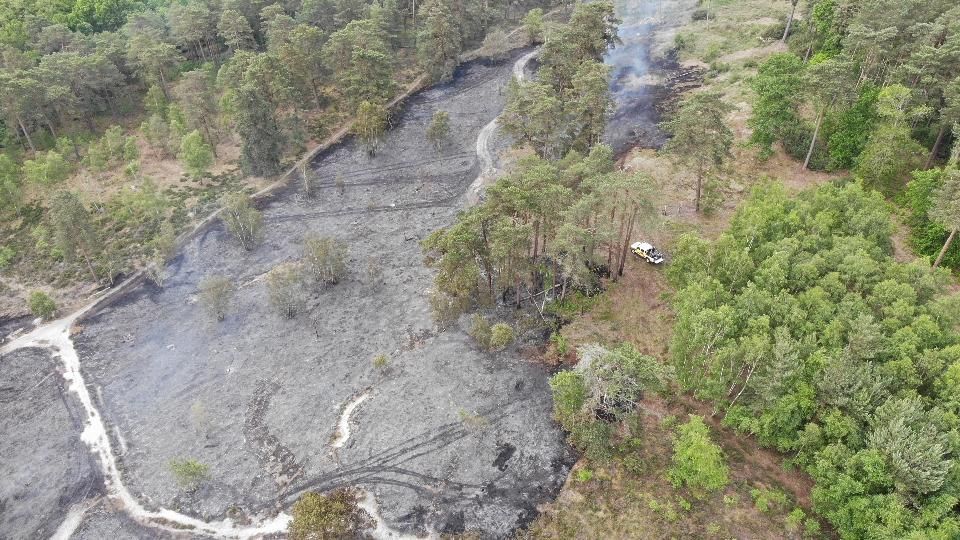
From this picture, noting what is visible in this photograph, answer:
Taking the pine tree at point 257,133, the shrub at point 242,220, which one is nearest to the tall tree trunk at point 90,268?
the shrub at point 242,220

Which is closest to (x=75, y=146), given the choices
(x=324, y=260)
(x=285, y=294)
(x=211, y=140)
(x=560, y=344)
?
(x=211, y=140)

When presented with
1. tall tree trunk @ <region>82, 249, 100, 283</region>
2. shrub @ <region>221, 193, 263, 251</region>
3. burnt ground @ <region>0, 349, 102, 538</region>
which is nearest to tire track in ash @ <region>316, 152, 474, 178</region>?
shrub @ <region>221, 193, 263, 251</region>

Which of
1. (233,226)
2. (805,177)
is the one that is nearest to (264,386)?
(233,226)

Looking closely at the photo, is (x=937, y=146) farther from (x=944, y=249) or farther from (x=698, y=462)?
(x=698, y=462)

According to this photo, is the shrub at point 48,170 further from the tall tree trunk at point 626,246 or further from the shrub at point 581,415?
the tall tree trunk at point 626,246

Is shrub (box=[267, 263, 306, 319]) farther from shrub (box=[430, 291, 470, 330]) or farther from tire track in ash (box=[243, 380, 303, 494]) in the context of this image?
shrub (box=[430, 291, 470, 330])

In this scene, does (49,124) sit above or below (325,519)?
above
